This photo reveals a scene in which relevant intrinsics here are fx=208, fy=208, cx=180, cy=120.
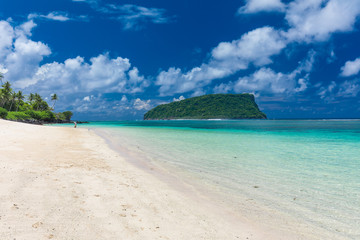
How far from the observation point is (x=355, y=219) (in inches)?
228

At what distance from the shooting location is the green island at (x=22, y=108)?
6550 cm

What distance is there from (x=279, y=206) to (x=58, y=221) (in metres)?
6.22

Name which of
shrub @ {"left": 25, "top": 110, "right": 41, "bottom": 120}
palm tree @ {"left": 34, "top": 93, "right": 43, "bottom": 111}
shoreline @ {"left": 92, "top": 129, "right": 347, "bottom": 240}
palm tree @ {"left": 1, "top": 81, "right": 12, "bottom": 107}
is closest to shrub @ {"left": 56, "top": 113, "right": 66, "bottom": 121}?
palm tree @ {"left": 34, "top": 93, "right": 43, "bottom": 111}

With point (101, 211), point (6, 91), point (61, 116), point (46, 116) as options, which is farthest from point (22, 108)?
point (101, 211)

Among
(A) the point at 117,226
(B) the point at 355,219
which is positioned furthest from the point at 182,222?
(B) the point at 355,219

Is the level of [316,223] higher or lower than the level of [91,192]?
lower

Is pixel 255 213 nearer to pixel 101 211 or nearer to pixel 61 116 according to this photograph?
pixel 101 211

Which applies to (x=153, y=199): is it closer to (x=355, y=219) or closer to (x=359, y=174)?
(x=355, y=219)

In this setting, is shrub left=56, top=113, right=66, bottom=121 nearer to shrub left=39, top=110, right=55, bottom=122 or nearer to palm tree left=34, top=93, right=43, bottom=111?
palm tree left=34, top=93, right=43, bottom=111

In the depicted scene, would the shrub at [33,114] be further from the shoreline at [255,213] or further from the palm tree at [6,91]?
the shoreline at [255,213]

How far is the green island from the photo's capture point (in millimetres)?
65500

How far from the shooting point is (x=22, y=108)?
97188 mm

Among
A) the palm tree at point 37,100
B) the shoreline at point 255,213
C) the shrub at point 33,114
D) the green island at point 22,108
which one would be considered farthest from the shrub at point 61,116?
the shoreline at point 255,213

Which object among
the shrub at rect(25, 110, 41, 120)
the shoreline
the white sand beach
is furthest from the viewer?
the shrub at rect(25, 110, 41, 120)
